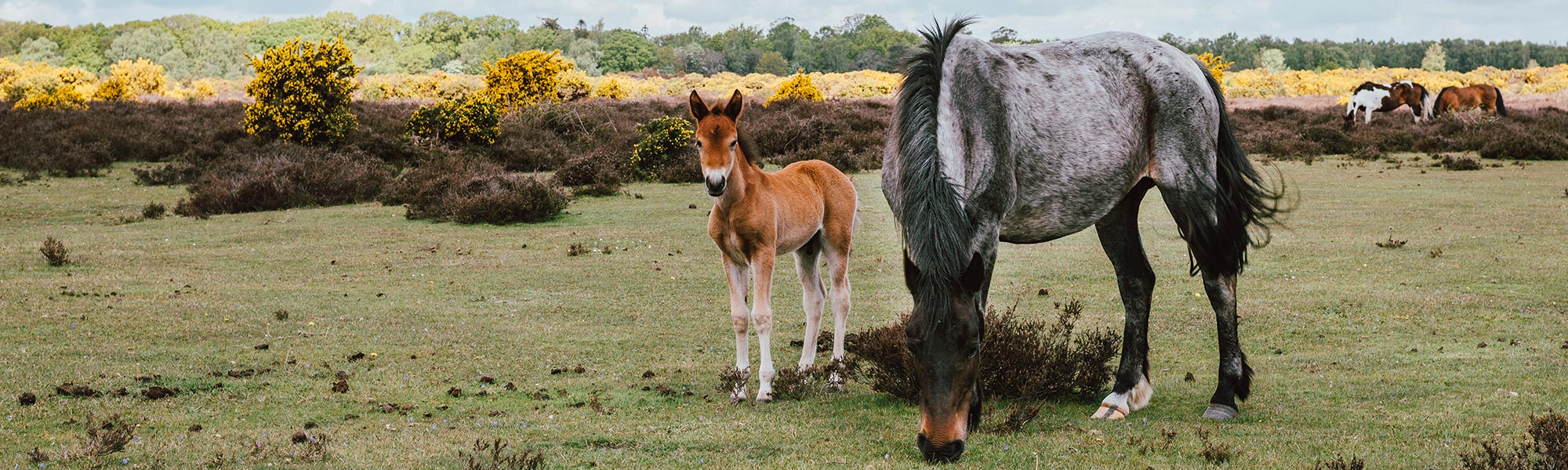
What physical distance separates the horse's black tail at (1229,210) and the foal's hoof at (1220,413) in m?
0.70

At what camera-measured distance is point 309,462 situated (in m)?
4.71

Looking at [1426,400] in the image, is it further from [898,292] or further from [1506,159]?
[1506,159]

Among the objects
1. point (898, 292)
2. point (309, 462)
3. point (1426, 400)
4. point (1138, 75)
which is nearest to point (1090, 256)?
point (898, 292)

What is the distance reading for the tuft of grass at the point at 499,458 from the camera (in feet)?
14.6

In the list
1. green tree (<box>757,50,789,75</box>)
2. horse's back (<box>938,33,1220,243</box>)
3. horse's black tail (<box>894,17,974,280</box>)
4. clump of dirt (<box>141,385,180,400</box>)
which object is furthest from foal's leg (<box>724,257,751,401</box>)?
green tree (<box>757,50,789,75</box>)

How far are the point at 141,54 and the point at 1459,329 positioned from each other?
367ft

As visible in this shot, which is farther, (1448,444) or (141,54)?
(141,54)

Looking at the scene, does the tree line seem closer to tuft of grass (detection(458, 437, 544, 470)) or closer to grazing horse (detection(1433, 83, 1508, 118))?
grazing horse (detection(1433, 83, 1508, 118))

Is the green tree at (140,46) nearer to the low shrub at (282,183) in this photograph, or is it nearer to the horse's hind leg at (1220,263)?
the low shrub at (282,183)

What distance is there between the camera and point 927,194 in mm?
4188

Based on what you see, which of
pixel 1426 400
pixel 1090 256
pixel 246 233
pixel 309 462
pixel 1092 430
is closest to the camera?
pixel 309 462

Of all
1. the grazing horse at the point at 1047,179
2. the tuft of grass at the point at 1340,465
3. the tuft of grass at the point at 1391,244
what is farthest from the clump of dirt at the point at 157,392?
the tuft of grass at the point at 1391,244

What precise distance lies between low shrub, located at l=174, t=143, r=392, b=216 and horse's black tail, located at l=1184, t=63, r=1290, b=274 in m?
16.3

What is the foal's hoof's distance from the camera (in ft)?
18.1
